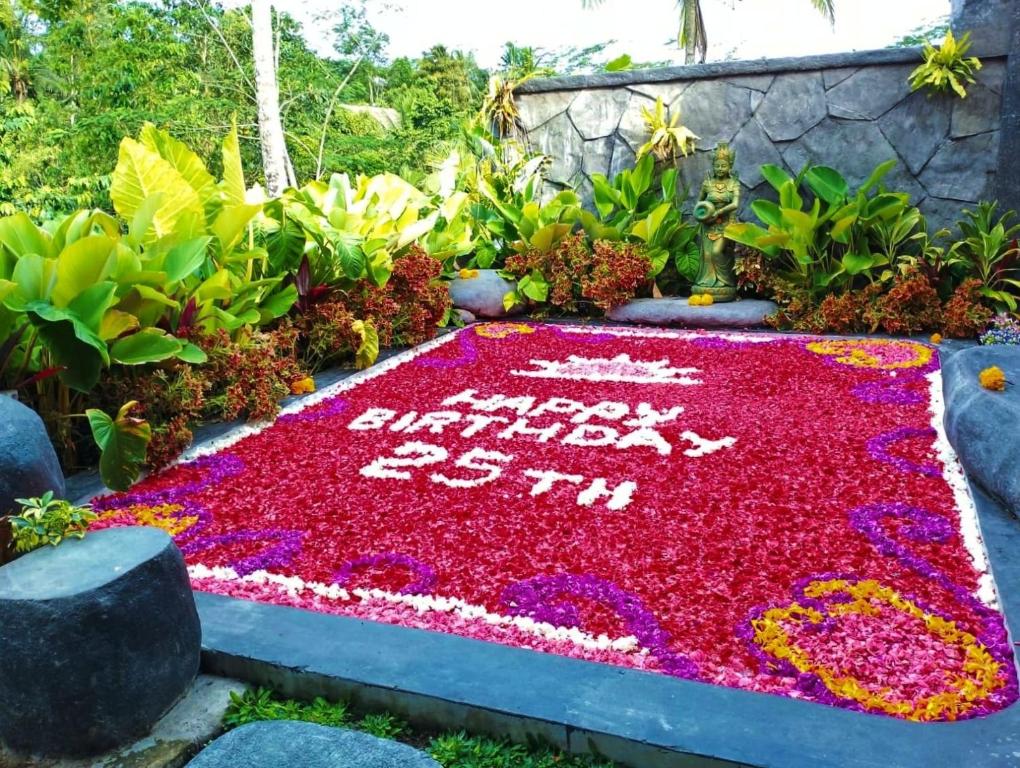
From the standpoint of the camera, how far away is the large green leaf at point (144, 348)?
2.97 meters

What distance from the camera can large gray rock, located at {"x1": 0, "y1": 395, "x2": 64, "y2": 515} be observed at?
1.93 m

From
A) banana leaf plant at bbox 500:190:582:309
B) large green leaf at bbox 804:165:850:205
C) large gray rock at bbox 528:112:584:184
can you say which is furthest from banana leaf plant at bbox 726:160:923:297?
large gray rock at bbox 528:112:584:184

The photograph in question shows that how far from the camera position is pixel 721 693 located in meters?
1.70

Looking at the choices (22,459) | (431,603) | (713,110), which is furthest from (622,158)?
(22,459)

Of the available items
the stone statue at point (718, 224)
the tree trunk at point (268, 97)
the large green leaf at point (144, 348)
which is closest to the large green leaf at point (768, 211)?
the stone statue at point (718, 224)

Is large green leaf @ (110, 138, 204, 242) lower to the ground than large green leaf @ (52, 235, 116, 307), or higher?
higher

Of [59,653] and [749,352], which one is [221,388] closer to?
[59,653]

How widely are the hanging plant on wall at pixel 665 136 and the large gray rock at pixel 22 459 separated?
5423 mm

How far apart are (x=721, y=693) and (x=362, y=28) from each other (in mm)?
15837

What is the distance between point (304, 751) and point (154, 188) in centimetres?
296

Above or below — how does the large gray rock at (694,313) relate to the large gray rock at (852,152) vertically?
below

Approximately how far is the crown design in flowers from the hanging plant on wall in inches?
94.7

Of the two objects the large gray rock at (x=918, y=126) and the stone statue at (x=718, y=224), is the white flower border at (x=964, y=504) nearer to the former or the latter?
the stone statue at (x=718, y=224)

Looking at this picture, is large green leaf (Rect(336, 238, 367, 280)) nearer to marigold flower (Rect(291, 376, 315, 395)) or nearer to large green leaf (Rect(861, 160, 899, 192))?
marigold flower (Rect(291, 376, 315, 395))
